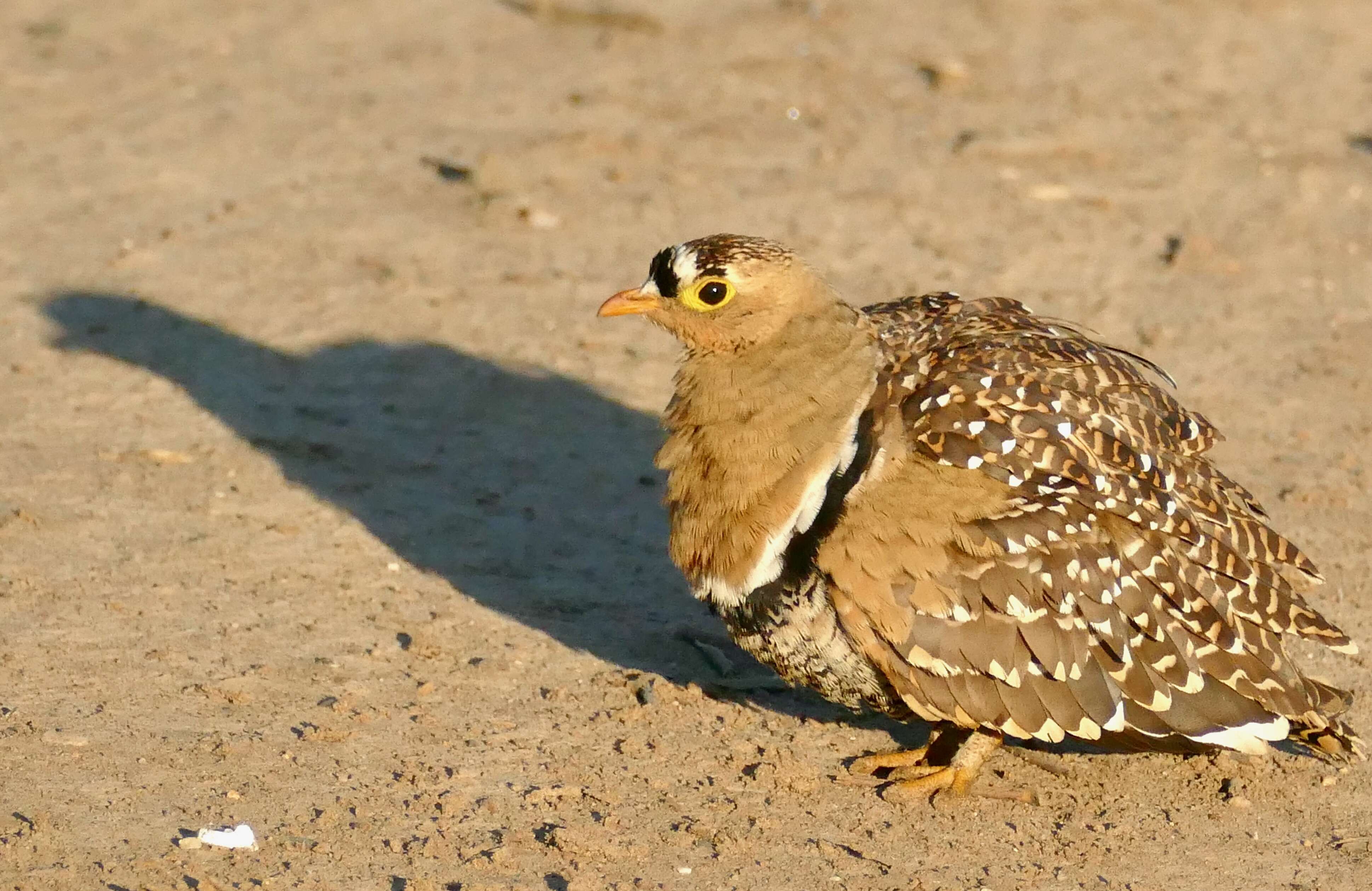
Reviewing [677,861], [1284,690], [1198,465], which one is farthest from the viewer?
[1198,465]

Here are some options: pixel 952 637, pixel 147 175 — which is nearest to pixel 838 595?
pixel 952 637

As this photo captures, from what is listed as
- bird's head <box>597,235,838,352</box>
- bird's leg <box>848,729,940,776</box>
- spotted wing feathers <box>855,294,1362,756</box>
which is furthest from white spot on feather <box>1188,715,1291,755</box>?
bird's head <box>597,235,838,352</box>

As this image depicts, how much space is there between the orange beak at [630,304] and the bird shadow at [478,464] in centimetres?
113

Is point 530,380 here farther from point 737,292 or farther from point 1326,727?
point 1326,727

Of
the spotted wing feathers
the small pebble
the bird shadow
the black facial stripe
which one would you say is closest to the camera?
the spotted wing feathers

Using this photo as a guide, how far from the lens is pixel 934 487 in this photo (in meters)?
4.79

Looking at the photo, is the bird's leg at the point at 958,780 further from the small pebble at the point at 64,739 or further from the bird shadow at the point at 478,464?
the small pebble at the point at 64,739

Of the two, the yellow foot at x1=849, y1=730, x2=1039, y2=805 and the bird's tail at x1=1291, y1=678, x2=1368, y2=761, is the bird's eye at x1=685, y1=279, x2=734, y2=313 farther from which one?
the bird's tail at x1=1291, y1=678, x2=1368, y2=761

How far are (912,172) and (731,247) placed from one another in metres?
4.47

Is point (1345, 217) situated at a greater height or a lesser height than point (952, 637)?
greater

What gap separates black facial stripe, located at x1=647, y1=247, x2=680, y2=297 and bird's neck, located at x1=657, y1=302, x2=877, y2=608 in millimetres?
226

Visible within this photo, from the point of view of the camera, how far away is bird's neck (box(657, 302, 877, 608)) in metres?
4.95

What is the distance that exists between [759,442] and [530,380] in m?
2.59

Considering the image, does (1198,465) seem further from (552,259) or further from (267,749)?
(552,259)
